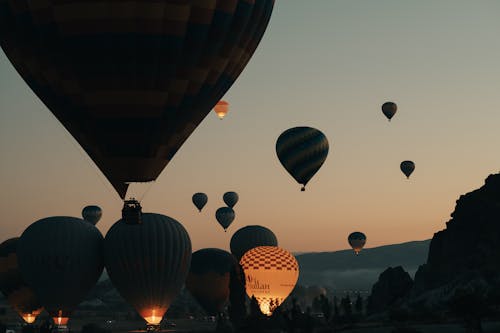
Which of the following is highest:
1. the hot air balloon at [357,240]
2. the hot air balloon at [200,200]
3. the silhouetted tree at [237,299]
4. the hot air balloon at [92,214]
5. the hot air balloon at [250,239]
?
the hot air balloon at [92,214]

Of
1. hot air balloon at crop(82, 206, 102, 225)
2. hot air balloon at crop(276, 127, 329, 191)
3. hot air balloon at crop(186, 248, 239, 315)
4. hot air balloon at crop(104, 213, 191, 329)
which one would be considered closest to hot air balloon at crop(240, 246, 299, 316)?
hot air balloon at crop(186, 248, 239, 315)

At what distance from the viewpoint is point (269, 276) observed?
96.6 m

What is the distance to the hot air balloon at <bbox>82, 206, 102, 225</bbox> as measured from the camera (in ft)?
451

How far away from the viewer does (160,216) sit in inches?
3408

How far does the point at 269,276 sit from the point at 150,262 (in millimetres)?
17725

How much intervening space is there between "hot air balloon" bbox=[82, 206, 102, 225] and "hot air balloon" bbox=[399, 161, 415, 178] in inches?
1880

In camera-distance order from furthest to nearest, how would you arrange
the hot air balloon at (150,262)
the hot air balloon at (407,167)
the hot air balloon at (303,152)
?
the hot air balloon at (407,167)
the hot air balloon at (303,152)
the hot air balloon at (150,262)

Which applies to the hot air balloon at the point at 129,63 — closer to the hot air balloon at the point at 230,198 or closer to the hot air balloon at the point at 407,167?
the hot air balloon at the point at 407,167

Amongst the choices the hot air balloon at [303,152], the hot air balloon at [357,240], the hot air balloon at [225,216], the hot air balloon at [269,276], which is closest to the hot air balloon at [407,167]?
the hot air balloon at [303,152]

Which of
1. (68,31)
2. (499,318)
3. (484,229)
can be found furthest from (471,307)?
(484,229)

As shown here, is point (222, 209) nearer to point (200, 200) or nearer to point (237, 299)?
point (200, 200)

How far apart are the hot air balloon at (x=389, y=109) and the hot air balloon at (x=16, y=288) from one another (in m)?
43.6

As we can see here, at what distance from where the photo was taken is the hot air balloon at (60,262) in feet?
280

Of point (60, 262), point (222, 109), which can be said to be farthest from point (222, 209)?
point (60, 262)
